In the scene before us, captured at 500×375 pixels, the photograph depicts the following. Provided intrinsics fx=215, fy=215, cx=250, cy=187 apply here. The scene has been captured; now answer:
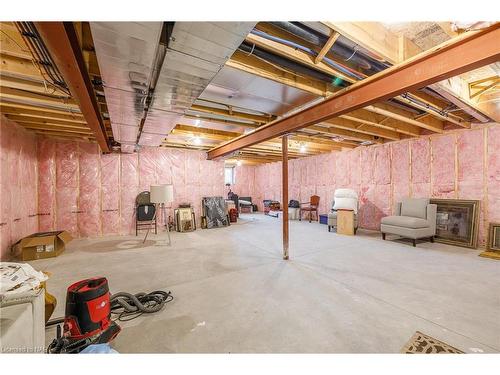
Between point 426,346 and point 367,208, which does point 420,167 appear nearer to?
point 367,208

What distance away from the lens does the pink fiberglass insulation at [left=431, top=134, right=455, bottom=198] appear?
14.9ft

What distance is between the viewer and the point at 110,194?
538 cm

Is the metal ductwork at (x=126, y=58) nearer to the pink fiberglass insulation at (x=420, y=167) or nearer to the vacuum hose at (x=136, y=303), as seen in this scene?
the vacuum hose at (x=136, y=303)

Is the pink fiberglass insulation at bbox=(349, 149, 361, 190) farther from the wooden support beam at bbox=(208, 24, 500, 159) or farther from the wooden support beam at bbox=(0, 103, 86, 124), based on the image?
the wooden support beam at bbox=(0, 103, 86, 124)

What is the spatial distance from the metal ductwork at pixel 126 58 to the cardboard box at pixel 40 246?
2.85m

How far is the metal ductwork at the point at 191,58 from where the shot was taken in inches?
49.6

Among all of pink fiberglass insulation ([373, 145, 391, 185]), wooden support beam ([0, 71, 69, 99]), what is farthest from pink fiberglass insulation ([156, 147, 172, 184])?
pink fiberglass insulation ([373, 145, 391, 185])

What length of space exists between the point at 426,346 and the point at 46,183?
6630 mm

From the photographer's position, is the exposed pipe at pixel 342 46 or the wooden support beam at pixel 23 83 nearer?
the exposed pipe at pixel 342 46

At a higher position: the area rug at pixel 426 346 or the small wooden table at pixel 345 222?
the small wooden table at pixel 345 222

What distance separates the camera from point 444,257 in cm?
347

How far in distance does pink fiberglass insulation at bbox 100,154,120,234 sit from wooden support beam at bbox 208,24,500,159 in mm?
4840

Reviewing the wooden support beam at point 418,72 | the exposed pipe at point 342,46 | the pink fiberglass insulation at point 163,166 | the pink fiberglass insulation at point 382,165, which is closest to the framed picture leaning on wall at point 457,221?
the pink fiberglass insulation at point 382,165
